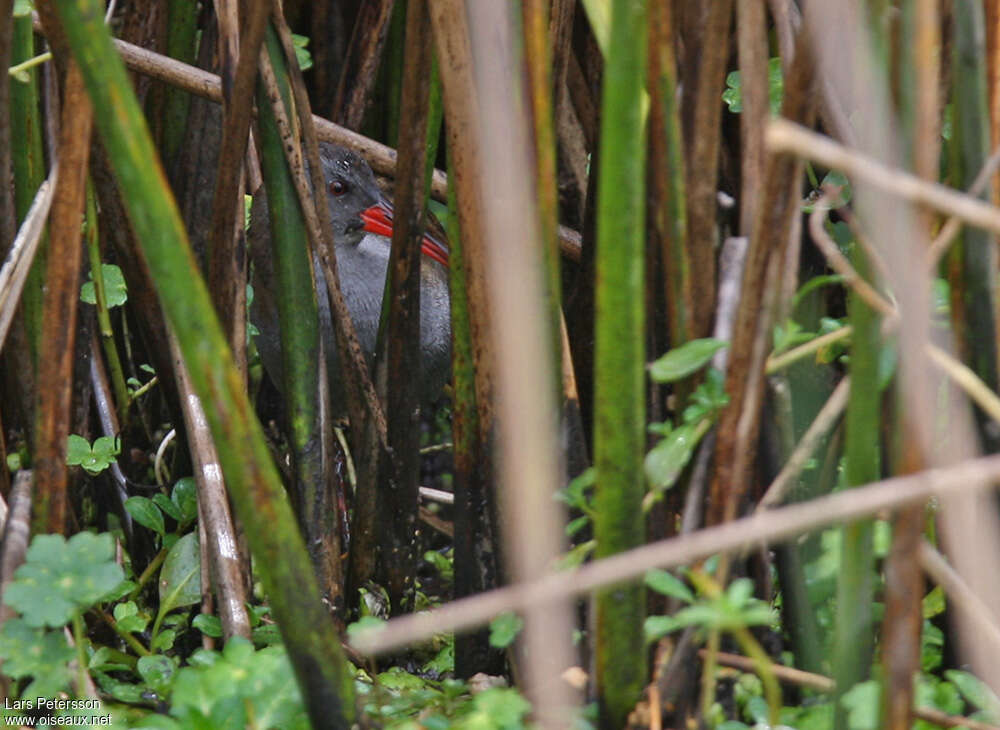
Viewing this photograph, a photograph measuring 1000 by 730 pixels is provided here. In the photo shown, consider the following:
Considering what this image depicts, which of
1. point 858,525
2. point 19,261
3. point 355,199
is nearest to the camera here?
point 858,525

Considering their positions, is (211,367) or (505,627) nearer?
(211,367)

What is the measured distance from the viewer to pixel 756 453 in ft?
3.62

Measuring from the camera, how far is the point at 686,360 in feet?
3.16

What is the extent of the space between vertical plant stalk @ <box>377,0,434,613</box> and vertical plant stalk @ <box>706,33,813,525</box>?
0.57m

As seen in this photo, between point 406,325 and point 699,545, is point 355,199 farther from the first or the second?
point 699,545

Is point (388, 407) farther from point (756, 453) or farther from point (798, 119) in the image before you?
point (798, 119)

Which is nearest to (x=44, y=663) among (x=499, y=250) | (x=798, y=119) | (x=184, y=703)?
(x=184, y=703)

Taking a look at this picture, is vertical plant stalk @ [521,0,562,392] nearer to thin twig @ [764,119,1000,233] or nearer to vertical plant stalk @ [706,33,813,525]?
vertical plant stalk @ [706,33,813,525]

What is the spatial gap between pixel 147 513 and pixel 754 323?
1.17 m

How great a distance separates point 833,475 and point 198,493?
2.77 ft

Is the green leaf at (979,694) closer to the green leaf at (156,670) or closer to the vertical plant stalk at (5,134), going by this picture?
the green leaf at (156,670)

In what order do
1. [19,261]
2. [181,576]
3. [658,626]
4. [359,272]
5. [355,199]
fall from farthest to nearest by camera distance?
[359,272]
[355,199]
[181,576]
[19,261]
[658,626]

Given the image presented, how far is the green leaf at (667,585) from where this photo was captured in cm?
94

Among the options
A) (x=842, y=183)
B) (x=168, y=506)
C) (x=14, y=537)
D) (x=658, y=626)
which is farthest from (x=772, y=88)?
(x=168, y=506)
